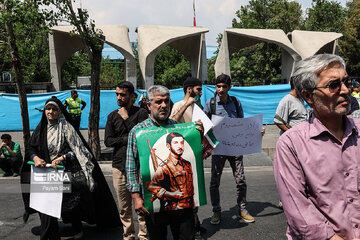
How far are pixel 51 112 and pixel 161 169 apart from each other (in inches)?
74.5

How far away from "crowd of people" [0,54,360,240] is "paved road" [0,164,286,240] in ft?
0.49

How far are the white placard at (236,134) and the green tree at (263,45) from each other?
104ft

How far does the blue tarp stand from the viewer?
1471 cm

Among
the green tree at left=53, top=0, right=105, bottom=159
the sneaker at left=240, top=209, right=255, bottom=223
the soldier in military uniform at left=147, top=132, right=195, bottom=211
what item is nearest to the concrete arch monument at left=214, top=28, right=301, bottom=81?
the green tree at left=53, top=0, right=105, bottom=159

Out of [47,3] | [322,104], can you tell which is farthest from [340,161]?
[47,3]

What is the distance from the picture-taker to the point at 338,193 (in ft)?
5.73

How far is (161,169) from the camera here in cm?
284

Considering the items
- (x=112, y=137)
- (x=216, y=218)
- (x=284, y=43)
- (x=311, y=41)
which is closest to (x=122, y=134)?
(x=112, y=137)

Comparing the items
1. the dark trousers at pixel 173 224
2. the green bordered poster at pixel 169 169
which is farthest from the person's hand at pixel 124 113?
the dark trousers at pixel 173 224

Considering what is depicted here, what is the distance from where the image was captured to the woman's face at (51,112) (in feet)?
13.5

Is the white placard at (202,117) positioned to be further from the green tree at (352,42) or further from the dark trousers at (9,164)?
the green tree at (352,42)

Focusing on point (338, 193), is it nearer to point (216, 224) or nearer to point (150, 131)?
point (150, 131)

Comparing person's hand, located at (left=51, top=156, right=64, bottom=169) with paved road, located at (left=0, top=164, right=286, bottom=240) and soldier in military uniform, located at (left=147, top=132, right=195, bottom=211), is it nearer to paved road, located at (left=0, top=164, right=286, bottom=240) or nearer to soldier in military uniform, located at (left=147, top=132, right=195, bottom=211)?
paved road, located at (left=0, top=164, right=286, bottom=240)

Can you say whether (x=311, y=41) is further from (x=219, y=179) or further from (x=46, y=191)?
(x=46, y=191)
